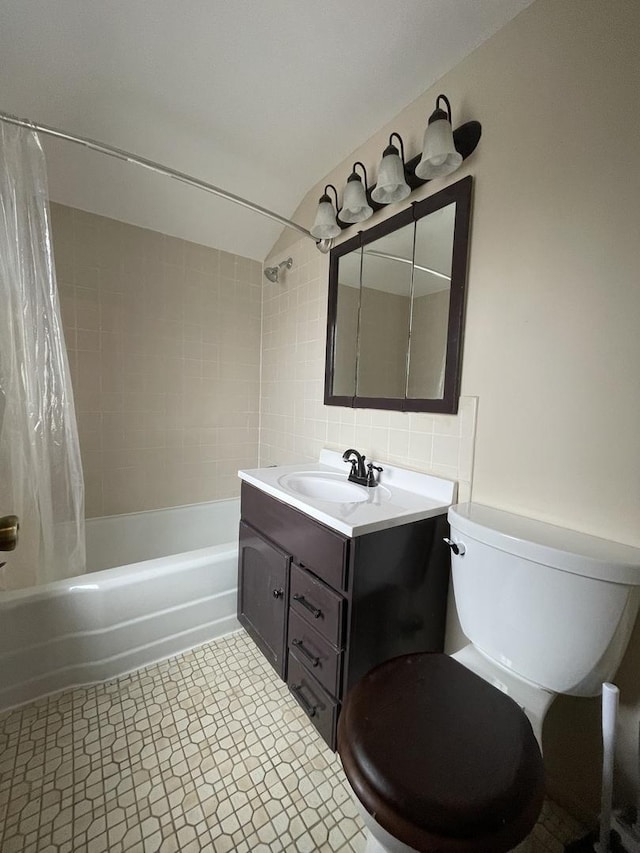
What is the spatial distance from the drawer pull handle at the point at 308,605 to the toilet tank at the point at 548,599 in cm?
45

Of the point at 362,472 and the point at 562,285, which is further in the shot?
the point at 362,472

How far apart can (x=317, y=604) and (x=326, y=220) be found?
1604 millimetres

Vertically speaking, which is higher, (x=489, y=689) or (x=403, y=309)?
(x=403, y=309)

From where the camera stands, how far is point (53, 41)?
3.75 feet

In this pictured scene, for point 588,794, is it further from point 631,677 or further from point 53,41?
point 53,41

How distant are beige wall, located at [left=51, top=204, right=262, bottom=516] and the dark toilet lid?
69.3 inches

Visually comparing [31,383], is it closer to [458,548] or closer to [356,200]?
[356,200]

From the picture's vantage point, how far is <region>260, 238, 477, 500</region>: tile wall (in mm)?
1219

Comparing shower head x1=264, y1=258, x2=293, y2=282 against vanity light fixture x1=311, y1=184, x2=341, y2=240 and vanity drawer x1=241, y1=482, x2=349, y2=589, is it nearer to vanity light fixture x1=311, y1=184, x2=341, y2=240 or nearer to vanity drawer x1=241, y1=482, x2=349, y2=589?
vanity light fixture x1=311, y1=184, x2=341, y2=240

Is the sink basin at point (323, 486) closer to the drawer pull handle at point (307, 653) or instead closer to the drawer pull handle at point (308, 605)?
the drawer pull handle at point (308, 605)

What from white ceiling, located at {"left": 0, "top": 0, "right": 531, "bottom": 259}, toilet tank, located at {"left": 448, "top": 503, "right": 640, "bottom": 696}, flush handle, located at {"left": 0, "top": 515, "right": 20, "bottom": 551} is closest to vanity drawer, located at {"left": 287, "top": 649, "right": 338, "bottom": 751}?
toilet tank, located at {"left": 448, "top": 503, "right": 640, "bottom": 696}

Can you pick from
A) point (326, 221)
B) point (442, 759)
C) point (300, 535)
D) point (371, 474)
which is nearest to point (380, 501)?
point (371, 474)

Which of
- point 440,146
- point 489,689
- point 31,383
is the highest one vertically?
point 440,146

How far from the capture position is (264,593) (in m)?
1.38
